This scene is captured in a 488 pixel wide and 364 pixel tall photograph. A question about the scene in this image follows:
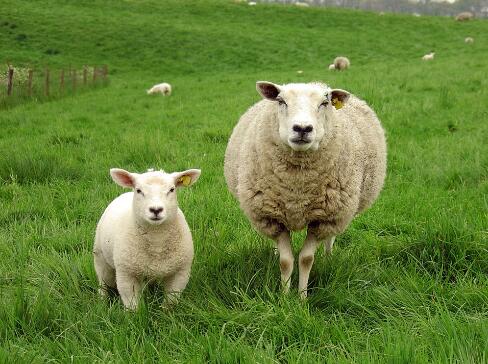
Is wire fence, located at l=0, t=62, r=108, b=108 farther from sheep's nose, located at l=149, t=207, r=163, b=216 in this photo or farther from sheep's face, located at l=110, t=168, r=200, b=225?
sheep's nose, located at l=149, t=207, r=163, b=216

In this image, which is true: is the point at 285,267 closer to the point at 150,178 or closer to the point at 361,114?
the point at 150,178

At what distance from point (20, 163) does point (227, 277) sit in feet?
12.1

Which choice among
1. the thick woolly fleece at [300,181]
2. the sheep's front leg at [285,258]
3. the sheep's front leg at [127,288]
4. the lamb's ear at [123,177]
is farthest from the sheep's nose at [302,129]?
the sheep's front leg at [127,288]

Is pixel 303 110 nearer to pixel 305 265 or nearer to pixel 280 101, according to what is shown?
pixel 280 101

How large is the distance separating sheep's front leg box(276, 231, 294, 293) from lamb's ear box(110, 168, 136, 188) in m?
0.97

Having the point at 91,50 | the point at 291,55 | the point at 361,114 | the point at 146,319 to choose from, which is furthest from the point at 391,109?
the point at 91,50

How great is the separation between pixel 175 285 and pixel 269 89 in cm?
128

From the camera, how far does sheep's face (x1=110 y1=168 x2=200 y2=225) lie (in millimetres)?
2906

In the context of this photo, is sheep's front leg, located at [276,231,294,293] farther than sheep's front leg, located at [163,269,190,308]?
Yes

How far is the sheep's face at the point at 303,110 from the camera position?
2.81m

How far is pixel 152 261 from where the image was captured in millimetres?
3025

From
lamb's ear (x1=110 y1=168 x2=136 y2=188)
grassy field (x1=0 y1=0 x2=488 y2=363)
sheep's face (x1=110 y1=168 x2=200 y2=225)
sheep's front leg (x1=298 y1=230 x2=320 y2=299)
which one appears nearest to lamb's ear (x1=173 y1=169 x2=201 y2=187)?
sheep's face (x1=110 y1=168 x2=200 y2=225)

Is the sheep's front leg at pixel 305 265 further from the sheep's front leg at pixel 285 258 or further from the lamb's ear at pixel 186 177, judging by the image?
the lamb's ear at pixel 186 177

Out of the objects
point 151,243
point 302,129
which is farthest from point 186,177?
point 302,129
